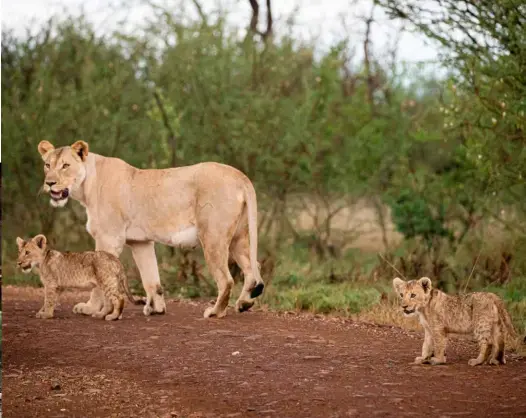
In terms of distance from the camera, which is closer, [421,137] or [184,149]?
[421,137]

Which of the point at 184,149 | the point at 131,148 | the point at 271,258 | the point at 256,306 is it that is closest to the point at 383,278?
the point at 271,258

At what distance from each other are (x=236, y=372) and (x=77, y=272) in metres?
2.67

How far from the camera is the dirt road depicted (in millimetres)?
6305

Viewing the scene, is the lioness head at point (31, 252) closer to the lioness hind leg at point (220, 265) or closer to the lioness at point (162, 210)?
the lioness at point (162, 210)

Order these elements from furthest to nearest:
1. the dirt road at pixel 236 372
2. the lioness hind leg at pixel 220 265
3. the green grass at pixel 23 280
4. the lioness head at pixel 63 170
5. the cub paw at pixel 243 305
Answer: the green grass at pixel 23 280 < the cub paw at pixel 243 305 < the lioness head at pixel 63 170 < the lioness hind leg at pixel 220 265 < the dirt road at pixel 236 372

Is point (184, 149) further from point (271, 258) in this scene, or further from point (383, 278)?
point (383, 278)

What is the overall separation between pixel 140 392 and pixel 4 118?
9432 mm

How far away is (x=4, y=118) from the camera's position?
15.3 meters

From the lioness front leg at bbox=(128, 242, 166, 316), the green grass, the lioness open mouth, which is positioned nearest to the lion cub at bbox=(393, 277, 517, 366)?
the lioness front leg at bbox=(128, 242, 166, 316)

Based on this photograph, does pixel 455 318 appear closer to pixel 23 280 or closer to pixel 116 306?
pixel 116 306

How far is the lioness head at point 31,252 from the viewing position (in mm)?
9562

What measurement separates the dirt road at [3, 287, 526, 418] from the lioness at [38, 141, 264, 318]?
17.1 inches

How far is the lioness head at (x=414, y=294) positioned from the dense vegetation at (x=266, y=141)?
488 centimetres

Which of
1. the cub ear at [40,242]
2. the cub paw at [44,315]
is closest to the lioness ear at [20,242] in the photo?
the cub ear at [40,242]
